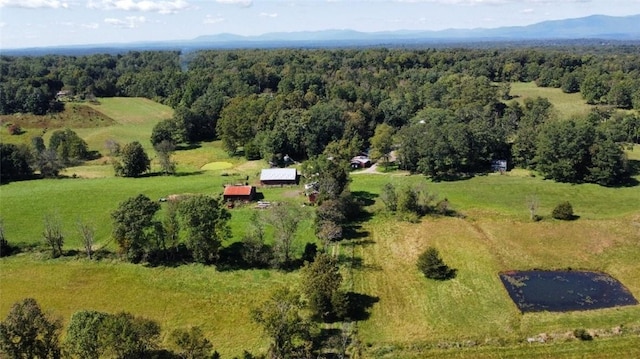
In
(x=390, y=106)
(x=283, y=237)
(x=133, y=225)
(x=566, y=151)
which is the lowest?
(x=283, y=237)

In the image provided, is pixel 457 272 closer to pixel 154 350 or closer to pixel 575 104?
pixel 154 350

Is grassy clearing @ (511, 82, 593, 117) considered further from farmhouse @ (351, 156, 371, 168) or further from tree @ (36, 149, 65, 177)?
tree @ (36, 149, 65, 177)

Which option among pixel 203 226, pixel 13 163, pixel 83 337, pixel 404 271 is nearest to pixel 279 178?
pixel 203 226

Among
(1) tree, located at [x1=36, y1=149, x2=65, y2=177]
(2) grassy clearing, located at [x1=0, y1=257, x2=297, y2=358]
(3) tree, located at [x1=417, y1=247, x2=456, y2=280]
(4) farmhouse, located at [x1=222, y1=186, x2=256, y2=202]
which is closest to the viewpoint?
(2) grassy clearing, located at [x1=0, y1=257, x2=297, y2=358]

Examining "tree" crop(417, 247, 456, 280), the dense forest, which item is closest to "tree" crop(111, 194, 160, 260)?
"tree" crop(417, 247, 456, 280)

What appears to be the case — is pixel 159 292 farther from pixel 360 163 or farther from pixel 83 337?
pixel 360 163

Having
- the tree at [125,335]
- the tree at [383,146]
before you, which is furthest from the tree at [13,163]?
the tree at [383,146]
